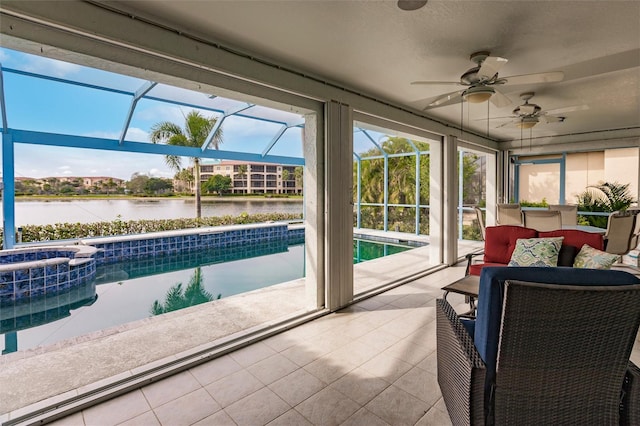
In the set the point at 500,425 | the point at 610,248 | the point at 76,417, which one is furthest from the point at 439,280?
the point at 76,417

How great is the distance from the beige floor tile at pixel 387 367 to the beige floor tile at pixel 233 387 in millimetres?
853

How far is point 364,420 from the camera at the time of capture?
1.94 meters

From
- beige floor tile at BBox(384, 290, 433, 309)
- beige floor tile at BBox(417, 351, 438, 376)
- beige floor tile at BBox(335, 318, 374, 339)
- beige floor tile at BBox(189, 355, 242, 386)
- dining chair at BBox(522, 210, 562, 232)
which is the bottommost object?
beige floor tile at BBox(189, 355, 242, 386)

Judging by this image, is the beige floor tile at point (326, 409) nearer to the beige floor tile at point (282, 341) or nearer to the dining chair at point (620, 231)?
the beige floor tile at point (282, 341)

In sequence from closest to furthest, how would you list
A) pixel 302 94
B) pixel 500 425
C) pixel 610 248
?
1. pixel 500 425
2. pixel 302 94
3. pixel 610 248

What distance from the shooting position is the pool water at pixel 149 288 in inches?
159

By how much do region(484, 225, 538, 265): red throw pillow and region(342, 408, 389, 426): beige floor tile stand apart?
2684 mm

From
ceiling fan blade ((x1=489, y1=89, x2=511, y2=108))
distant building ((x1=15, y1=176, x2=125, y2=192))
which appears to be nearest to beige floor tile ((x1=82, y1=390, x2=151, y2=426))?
ceiling fan blade ((x1=489, y1=89, x2=511, y2=108))

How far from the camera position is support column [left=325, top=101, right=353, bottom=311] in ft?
12.1

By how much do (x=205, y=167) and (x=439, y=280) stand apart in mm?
9244

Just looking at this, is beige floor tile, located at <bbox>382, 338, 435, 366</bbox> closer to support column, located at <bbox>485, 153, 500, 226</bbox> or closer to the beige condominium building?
support column, located at <bbox>485, 153, 500, 226</bbox>

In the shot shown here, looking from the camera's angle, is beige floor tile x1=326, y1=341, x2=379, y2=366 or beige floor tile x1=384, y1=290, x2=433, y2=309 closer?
beige floor tile x1=326, y1=341, x2=379, y2=366

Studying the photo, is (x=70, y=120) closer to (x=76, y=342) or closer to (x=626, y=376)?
(x=76, y=342)

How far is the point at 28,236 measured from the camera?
287 inches
